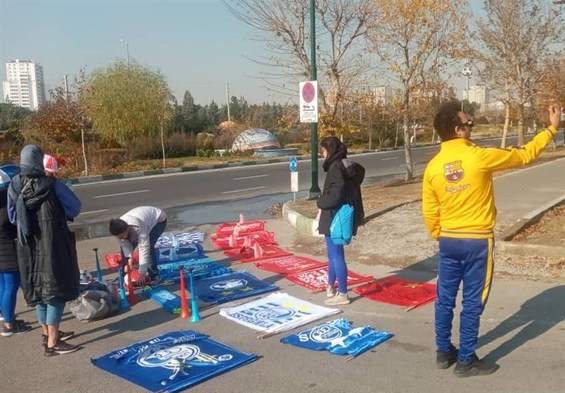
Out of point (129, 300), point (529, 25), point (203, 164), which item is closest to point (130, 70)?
point (203, 164)

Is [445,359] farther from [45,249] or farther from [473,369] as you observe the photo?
[45,249]

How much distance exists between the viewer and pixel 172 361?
4.45m

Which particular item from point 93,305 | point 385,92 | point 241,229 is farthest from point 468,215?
point 385,92

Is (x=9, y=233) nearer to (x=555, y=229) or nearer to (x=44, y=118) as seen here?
(x=555, y=229)

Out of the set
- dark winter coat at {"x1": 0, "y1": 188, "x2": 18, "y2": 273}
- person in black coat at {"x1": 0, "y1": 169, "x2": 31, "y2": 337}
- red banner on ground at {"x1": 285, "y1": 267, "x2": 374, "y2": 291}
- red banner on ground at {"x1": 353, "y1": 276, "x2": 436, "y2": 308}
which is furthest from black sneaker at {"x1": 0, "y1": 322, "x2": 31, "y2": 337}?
red banner on ground at {"x1": 353, "y1": 276, "x2": 436, "y2": 308}

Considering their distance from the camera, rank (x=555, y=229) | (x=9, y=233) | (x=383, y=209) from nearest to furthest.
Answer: (x=9, y=233)
(x=555, y=229)
(x=383, y=209)

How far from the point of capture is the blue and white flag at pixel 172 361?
163 inches

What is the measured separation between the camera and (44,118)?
83.7 ft

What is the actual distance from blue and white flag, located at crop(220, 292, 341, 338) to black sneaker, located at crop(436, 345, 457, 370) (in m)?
1.48

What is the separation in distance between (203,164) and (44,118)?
8452 mm

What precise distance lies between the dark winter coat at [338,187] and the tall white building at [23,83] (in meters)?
97.5

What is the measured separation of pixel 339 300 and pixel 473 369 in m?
1.97

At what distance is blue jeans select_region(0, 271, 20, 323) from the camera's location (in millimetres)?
5316

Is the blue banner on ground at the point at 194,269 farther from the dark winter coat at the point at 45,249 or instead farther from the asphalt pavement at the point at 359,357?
the dark winter coat at the point at 45,249
